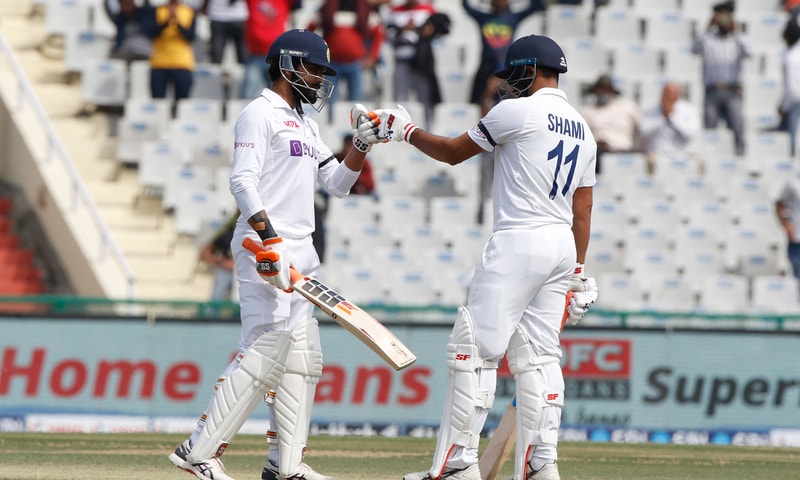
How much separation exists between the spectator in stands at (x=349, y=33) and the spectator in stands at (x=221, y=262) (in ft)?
9.57

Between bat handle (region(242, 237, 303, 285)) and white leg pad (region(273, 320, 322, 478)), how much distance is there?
347 millimetres

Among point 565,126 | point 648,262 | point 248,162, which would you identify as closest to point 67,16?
point 648,262

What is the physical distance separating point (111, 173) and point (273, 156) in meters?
9.98

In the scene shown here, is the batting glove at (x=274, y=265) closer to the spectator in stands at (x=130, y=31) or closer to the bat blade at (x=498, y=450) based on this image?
the bat blade at (x=498, y=450)

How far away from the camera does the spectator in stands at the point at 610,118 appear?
51.7 feet

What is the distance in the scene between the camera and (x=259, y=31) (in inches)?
629

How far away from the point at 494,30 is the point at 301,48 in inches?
358

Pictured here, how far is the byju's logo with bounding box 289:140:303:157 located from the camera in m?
7.14

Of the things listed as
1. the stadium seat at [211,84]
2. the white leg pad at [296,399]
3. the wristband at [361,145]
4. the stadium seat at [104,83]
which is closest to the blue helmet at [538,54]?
the wristband at [361,145]

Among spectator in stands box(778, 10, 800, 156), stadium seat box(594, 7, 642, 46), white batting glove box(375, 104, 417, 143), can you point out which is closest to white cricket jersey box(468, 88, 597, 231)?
white batting glove box(375, 104, 417, 143)

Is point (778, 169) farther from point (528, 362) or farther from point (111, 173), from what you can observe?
point (528, 362)

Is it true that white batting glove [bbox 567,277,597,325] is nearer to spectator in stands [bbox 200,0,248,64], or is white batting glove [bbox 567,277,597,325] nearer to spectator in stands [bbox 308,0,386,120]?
spectator in stands [bbox 308,0,386,120]

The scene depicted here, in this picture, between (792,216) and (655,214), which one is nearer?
(792,216)

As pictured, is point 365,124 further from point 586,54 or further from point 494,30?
point 586,54
